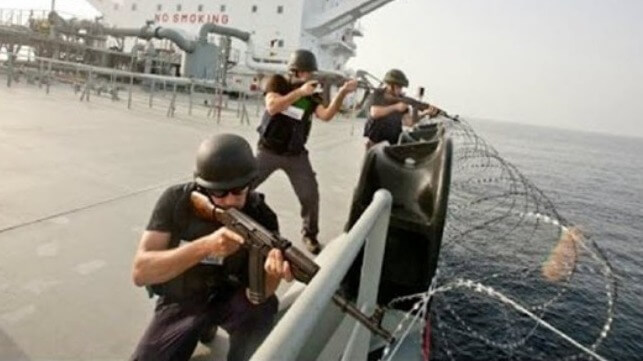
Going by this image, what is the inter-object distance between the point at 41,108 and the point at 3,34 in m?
20.4

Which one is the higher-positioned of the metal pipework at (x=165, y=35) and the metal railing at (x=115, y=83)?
the metal pipework at (x=165, y=35)

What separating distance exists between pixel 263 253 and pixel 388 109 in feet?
12.8

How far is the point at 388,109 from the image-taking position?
534cm

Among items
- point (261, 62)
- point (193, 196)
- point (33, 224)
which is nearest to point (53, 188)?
point (33, 224)

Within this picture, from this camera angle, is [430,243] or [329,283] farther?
[430,243]

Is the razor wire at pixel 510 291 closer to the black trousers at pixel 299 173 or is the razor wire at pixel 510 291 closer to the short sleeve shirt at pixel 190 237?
the short sleeve shirt at pixel 190 237

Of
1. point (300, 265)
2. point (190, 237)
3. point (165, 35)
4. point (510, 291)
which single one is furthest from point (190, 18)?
point (300, 265)

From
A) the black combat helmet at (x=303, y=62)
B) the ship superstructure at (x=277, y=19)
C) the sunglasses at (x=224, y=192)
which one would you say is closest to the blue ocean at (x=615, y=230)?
the black combat helmet at (x=303, y=62)

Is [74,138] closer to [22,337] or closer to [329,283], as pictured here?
[22,337]

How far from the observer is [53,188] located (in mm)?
4922

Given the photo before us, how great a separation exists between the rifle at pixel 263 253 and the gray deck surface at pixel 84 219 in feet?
2.71

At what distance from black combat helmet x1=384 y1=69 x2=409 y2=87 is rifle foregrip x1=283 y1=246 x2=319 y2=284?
393 centimetres

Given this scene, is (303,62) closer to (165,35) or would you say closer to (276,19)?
(165,35)

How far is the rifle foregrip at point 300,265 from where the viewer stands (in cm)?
156
